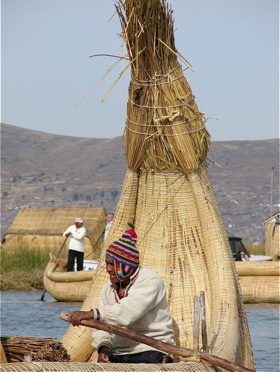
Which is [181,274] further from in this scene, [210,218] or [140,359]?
[140,359]

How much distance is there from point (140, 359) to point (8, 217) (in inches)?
4181

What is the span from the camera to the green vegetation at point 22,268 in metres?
20.5

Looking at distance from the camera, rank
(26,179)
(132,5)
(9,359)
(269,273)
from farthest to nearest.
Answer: (26,179) < (269,273) < (132,5) < (9,359)

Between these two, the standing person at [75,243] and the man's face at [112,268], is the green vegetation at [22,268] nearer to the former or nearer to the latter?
the standing person at [75,243]

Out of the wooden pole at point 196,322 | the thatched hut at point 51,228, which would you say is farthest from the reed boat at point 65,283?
the wooden pole at point 196,322

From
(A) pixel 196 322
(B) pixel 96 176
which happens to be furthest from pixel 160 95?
(B) pixel 96 176

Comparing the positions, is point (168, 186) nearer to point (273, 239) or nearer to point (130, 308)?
point (130, 308)

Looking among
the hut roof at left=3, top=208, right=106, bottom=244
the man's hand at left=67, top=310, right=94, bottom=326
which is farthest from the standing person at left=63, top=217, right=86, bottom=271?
the man's hand at left=67, top=310, right=94, bottom=326

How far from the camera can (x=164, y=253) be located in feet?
27.8

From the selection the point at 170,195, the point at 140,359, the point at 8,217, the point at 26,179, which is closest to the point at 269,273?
the point at 170,195

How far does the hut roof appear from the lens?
27.0 meters

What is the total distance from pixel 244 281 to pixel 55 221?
12.4m

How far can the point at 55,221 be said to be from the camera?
2845cm

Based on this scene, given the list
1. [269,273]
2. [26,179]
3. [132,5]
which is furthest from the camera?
[26,179]
